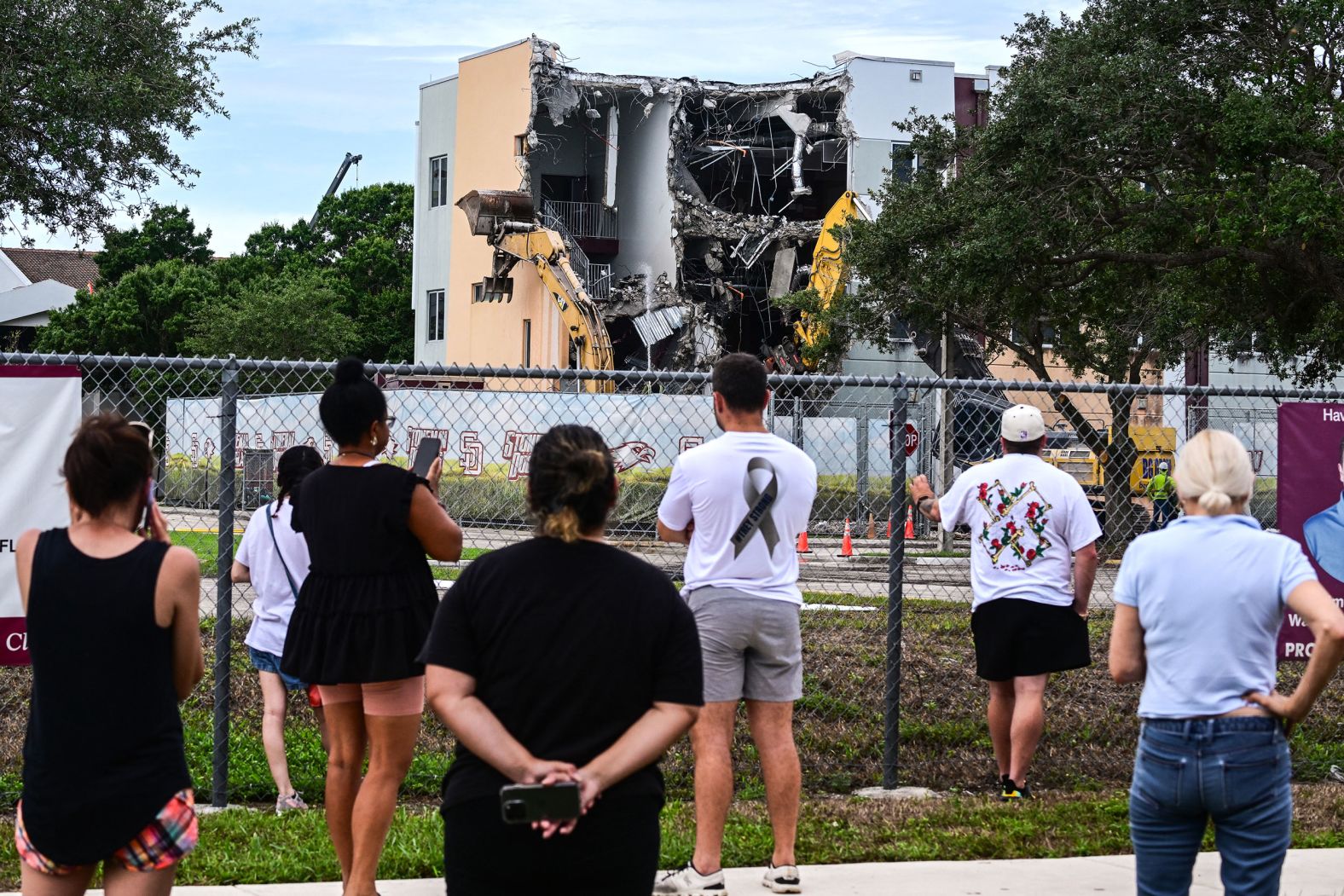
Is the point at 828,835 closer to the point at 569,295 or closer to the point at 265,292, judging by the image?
the point at 569,295

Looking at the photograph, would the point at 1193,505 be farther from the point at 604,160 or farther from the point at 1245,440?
the point at 604,160

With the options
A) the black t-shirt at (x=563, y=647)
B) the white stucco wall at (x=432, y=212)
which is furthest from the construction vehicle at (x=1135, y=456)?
the white stucco wall at (x=432, y=212)

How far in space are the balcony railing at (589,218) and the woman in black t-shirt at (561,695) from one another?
153ft

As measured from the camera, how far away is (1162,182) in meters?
21.1

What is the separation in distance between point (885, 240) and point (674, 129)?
22.3 meters

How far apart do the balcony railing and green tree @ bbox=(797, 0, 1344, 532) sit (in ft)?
76.8

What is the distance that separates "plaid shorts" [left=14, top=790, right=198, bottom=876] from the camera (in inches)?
138

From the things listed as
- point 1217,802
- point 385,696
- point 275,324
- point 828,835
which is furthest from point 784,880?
point 275,324

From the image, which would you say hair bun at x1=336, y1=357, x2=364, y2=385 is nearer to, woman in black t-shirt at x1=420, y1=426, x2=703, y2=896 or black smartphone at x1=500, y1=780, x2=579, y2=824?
woman in black t-shirt at x1=420, y1=426, x2=703, y2=896

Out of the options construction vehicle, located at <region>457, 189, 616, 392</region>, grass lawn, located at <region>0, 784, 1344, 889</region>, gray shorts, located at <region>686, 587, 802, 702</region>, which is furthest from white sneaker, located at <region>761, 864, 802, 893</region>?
construction vehicle, located at <region>457, 189, 616, 392</region>

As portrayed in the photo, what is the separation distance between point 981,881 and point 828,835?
0.87m

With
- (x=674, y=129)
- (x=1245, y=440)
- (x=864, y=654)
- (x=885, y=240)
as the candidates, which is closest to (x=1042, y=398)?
(x=674, y=129)

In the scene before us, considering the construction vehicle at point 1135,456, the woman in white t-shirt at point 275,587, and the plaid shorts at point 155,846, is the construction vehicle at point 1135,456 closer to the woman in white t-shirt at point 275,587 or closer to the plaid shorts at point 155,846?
the woman in white t-shirt at point 275,587

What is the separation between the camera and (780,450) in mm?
5754
